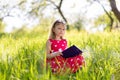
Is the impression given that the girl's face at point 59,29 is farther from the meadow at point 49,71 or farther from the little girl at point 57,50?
the meadow at point 49,71

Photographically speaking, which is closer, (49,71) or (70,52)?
(49,71)

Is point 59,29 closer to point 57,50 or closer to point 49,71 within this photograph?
point 57,50

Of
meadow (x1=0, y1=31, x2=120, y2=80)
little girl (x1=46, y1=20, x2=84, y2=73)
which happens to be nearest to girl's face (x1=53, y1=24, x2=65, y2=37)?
little girl (x1=46, y1=20, x2=84, y2=73)

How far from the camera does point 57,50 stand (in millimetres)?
5672

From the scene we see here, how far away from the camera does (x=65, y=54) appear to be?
5.07m

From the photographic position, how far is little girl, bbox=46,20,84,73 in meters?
5.09

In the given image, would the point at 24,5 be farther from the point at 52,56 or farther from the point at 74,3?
the point at 52,56

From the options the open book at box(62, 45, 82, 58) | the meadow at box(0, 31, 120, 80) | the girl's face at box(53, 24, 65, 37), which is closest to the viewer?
the meadow at box(0, 31, 120, 80)

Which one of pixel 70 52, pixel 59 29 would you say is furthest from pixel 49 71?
pixel 59 29

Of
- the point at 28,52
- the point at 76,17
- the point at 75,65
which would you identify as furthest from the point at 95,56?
the point at 76,17

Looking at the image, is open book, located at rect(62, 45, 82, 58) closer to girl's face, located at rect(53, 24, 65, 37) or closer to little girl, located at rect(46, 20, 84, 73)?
little girl, located at rect(46, 20, 84, 73)

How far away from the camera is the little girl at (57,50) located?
509 cm

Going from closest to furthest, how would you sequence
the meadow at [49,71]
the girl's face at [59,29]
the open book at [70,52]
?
the meadow at [49,71]
the open book at [70,52]
the girl's face at [59,29]

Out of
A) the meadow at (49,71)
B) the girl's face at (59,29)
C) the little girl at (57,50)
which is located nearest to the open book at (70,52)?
the little girl at (57,50)
